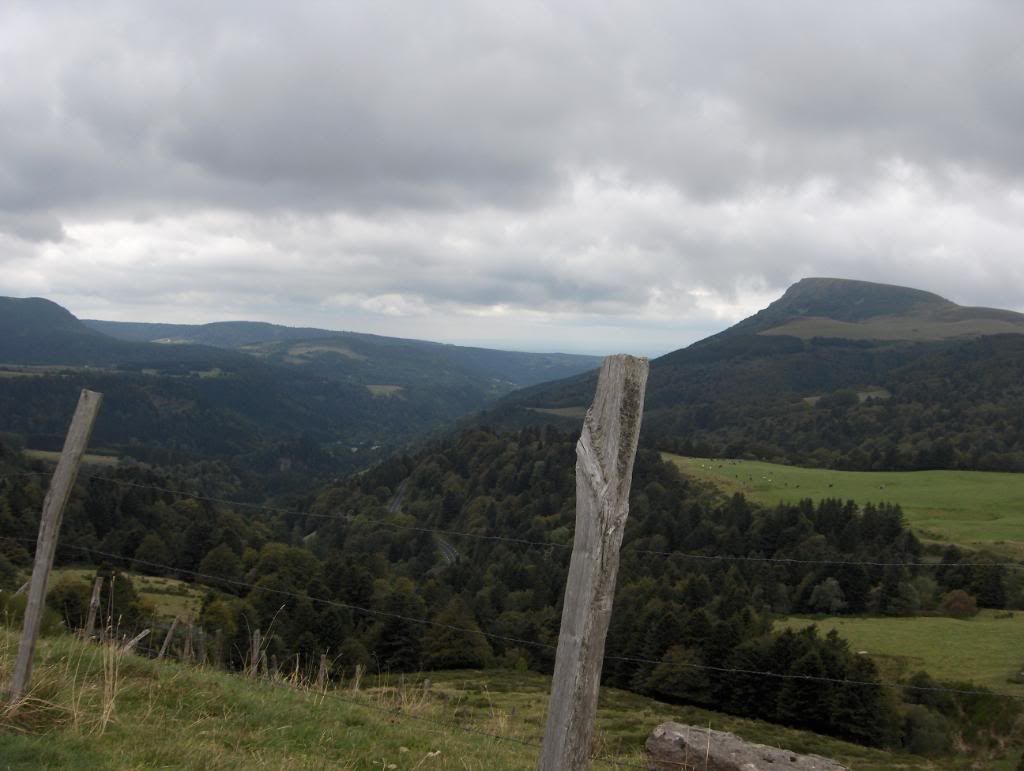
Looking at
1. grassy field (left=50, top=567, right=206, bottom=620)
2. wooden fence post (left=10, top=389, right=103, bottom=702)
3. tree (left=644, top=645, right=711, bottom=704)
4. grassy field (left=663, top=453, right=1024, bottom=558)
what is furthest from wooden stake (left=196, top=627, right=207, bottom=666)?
grassy field (left=663, top=453, right=1024, bottom=558)

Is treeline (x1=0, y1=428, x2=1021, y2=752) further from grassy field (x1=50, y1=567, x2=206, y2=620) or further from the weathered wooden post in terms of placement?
the weathered wooden post

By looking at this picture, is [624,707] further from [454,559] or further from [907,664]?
[454,559]

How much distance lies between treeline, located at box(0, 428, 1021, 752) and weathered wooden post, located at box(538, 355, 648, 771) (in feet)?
23.8

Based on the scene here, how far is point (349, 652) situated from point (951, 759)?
3214 cm

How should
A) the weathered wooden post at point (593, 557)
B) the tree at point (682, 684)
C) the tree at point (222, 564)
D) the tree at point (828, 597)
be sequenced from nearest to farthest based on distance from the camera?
the weathered wooden post at point (593, 557) < the tree at point (682, 684) < the tree at point (828, 597) < the tree at point (222, 564)

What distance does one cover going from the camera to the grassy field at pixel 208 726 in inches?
219

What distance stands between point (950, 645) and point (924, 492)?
52.4m

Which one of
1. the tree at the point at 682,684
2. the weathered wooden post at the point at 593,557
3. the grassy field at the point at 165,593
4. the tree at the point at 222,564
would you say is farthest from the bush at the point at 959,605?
the tree at the point at 222,564

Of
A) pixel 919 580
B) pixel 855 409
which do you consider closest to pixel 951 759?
pixel 919 580

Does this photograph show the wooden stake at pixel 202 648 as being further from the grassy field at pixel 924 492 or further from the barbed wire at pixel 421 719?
the grassy field at pixel 924 492

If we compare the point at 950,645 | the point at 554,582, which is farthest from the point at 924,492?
the point at 950,645

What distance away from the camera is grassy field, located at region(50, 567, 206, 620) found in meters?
49.7

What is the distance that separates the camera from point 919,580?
200ft

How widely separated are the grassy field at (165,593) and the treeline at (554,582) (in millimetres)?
2183
